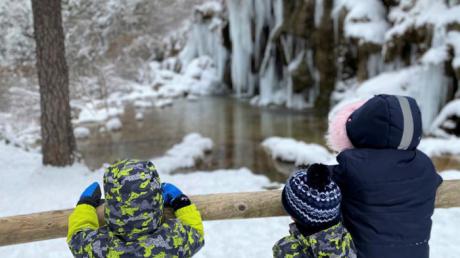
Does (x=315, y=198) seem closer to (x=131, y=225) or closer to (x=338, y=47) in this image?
(x=131, y=225)

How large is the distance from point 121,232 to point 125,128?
1569 cm

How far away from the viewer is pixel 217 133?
49.3 ft

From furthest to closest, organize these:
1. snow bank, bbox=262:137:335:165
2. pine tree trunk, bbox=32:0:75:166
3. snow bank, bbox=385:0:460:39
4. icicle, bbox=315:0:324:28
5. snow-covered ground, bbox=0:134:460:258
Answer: icicle, bbox=315:0:324:28
snow bank, bbox=385:0:460:39
snow bank, bbox=262:137:335:165
pine tree trunk, bbox=32:0:75:166
snow-covered ground, bbox=0:134:460:258

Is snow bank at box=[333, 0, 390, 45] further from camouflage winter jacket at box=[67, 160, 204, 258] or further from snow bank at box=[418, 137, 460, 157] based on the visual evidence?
camouflage winter jacket at box=[67, 160, 204, 258]

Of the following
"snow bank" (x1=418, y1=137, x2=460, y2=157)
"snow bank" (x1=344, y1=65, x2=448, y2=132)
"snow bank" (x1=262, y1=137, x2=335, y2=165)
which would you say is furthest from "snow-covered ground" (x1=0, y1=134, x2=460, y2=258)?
"snow bank" (x1=344, y1=65, x2=448, y2=132)

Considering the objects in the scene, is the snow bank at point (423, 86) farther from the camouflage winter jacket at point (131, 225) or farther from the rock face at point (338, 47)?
the camouflage winter jacket at point (131, 225)

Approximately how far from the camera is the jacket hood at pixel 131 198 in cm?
179

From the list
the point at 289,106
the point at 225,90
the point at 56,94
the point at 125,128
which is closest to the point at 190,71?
the point at 225,90

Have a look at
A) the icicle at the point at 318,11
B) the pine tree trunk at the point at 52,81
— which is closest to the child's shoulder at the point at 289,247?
the pine tree trunk at the point at 52,81

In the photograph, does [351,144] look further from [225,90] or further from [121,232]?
[225,90]

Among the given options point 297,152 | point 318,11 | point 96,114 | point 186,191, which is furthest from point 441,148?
point 96,114

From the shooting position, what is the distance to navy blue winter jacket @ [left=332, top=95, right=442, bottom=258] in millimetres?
1786

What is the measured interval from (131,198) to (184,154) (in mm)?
9527

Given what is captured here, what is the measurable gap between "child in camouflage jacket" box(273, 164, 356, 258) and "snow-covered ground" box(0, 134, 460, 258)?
2409 mm
